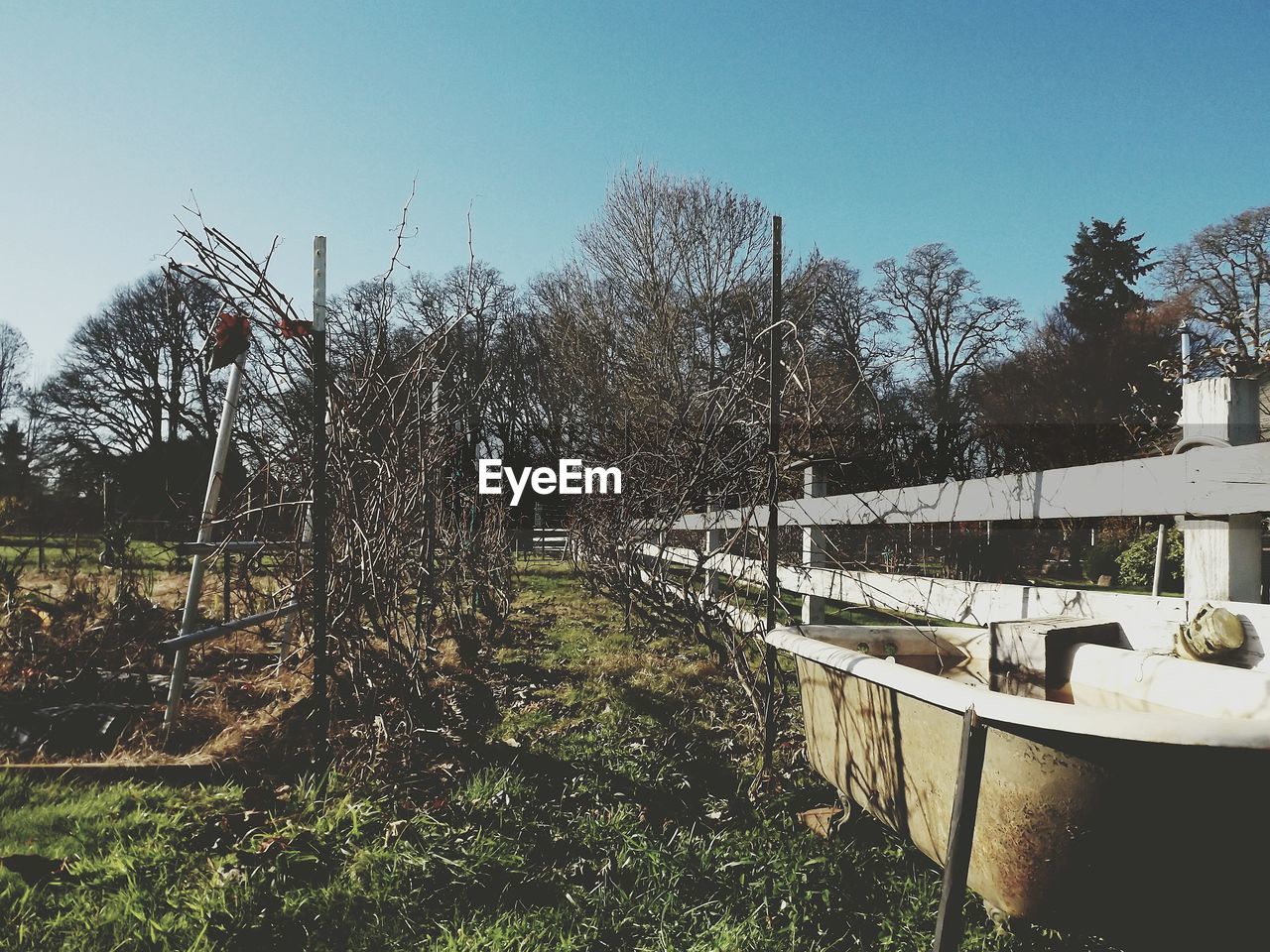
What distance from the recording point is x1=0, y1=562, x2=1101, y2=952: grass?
2.09m

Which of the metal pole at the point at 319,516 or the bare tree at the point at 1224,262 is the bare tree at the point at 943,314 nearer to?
the bare tree at the point at 1224,262

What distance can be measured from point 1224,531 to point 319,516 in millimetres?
3269

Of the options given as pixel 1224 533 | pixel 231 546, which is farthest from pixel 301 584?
pixel 1224 533

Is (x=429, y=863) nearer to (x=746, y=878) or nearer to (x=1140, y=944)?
(x=746, y=878)

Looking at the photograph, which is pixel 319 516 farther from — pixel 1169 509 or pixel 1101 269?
pixel 1101 269

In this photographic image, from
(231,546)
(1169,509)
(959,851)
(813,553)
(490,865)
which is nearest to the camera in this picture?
(959,851)

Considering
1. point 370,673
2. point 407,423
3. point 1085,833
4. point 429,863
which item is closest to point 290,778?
point 370,673

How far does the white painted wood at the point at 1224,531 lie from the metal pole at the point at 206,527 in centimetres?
390

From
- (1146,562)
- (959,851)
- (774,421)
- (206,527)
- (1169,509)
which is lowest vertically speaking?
(1146,562)

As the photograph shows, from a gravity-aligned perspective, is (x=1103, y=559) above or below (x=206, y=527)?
below

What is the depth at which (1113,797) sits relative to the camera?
155 cm

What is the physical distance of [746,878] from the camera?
7.82ft

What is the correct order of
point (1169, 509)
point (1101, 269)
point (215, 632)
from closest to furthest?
1. point (1169, 509)
2. point (215, 632)
3. point (1101, 269)

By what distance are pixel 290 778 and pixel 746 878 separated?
2.04 m
